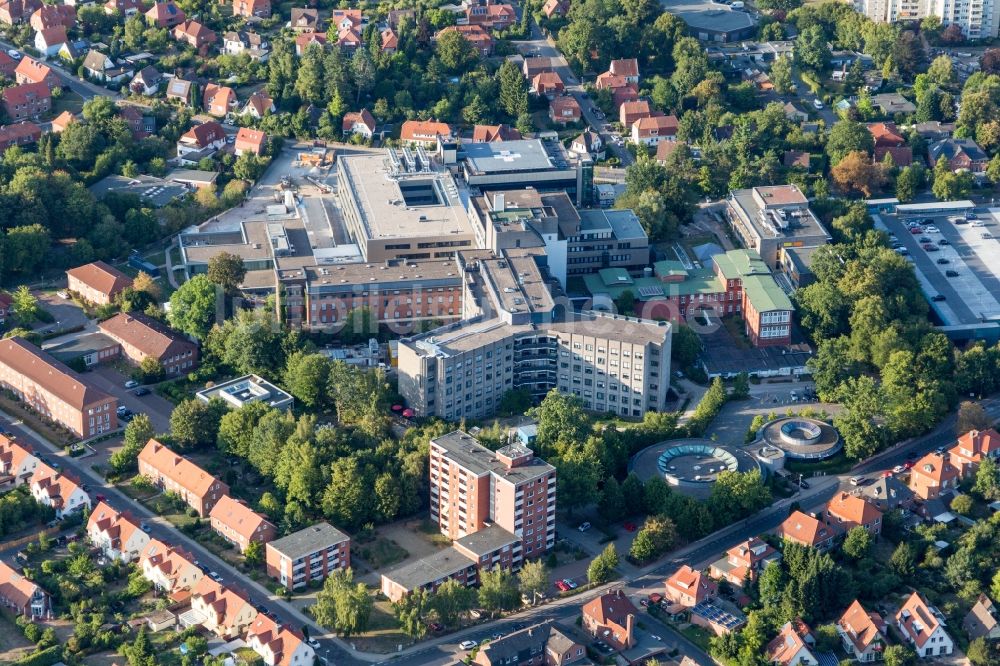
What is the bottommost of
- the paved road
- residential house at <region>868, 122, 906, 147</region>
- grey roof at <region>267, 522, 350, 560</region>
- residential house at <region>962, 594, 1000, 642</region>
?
residential house at <region>962, 594, 1000, 642</region>

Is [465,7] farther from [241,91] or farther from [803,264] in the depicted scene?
[803,264]

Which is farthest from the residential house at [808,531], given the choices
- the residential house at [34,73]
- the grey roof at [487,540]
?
the residential house at [34,73]

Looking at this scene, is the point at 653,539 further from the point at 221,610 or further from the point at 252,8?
the point at 252,8

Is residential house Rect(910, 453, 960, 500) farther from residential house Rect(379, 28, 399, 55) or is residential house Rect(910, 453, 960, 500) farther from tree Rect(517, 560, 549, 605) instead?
residential house Rect(379, 28, 399, 55)

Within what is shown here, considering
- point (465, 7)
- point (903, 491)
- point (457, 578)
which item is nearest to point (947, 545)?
point (903, 491)

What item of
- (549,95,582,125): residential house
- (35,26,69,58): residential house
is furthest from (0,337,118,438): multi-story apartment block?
(549,95,582,125): residential house

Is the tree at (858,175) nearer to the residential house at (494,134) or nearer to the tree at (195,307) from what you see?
the residential house at (494,134)
